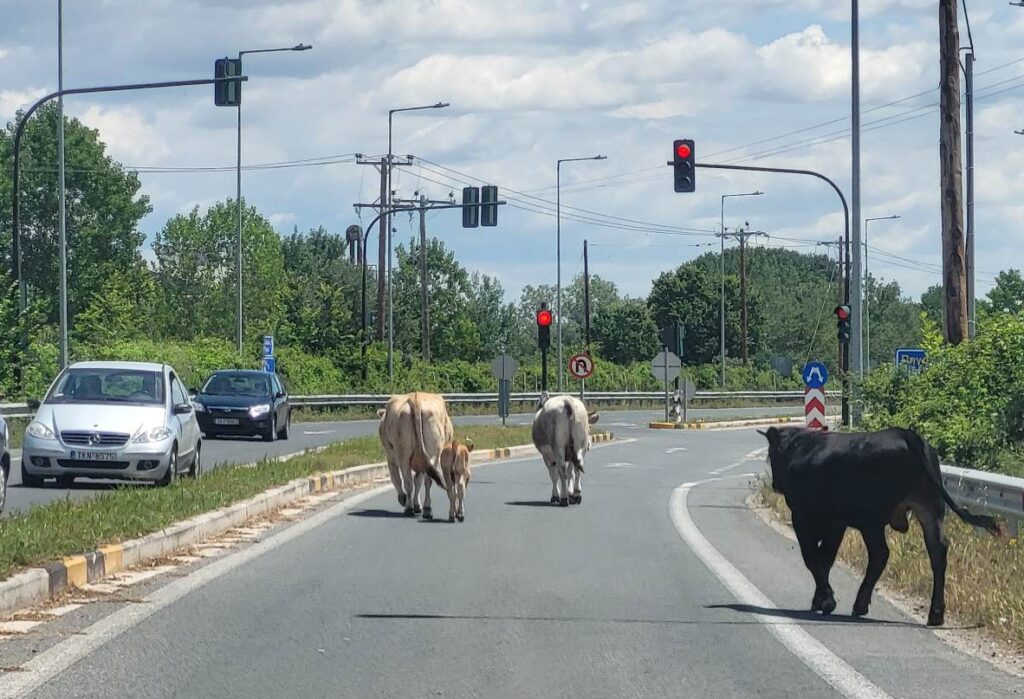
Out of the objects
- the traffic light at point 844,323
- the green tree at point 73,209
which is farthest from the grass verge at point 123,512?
the green tree at point 73,209

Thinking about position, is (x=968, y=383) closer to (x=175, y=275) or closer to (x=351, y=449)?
(x=351, y=449)

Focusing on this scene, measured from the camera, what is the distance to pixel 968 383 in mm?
24266

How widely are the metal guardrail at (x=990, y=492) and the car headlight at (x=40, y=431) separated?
11.0 metres

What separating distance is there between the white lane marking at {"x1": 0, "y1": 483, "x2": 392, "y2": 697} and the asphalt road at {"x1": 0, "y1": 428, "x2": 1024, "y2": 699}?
0.07ft

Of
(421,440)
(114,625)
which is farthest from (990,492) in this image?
(114,625)

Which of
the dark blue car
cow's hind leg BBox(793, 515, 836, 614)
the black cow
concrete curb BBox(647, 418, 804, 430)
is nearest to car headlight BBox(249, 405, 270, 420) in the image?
the dark blue car

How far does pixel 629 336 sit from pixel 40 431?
105m

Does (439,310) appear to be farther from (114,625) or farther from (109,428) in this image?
(114,625)

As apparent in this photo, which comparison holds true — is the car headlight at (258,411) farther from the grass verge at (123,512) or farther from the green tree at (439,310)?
the green tree at (439,310)

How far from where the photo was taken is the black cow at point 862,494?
10.5 m

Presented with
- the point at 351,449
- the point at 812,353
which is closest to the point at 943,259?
the point at 351,449

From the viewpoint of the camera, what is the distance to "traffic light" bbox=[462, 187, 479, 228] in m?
46.4

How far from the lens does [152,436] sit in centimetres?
2089

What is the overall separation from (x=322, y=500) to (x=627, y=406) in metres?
57.4
